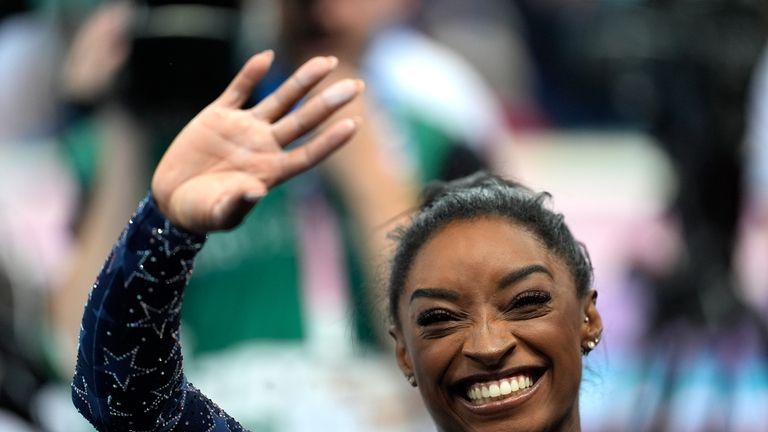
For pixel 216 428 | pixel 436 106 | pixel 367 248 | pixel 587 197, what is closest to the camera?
pixel 216 428

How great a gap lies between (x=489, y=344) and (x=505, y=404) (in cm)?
9

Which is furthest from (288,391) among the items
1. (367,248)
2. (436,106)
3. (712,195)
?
(712,195)

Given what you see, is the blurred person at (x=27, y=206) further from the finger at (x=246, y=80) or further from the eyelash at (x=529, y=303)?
the eyelash at (x=529, y=303)

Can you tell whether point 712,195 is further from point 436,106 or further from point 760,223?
point 436,106

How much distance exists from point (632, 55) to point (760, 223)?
2.21 feet

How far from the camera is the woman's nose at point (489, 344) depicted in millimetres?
2113

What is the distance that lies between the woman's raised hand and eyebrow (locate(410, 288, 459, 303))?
0.91 ft

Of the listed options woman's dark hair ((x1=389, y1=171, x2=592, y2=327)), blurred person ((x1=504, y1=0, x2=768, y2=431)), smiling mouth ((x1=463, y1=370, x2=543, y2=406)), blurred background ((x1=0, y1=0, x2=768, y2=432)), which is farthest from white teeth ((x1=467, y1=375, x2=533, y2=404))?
blurred person ((x1=504, y1=0, x2=768, y2=431))

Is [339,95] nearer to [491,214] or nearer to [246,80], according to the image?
[246,80]

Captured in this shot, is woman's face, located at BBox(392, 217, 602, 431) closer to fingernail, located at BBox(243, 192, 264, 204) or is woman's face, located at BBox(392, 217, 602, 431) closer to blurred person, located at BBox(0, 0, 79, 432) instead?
fingernail, located at BBox(243, 192, 264, 204)

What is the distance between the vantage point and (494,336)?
2127mm

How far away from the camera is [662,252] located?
450 cm

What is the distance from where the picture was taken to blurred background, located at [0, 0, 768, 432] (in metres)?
3.98

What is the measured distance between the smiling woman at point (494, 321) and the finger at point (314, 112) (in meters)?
0.29
